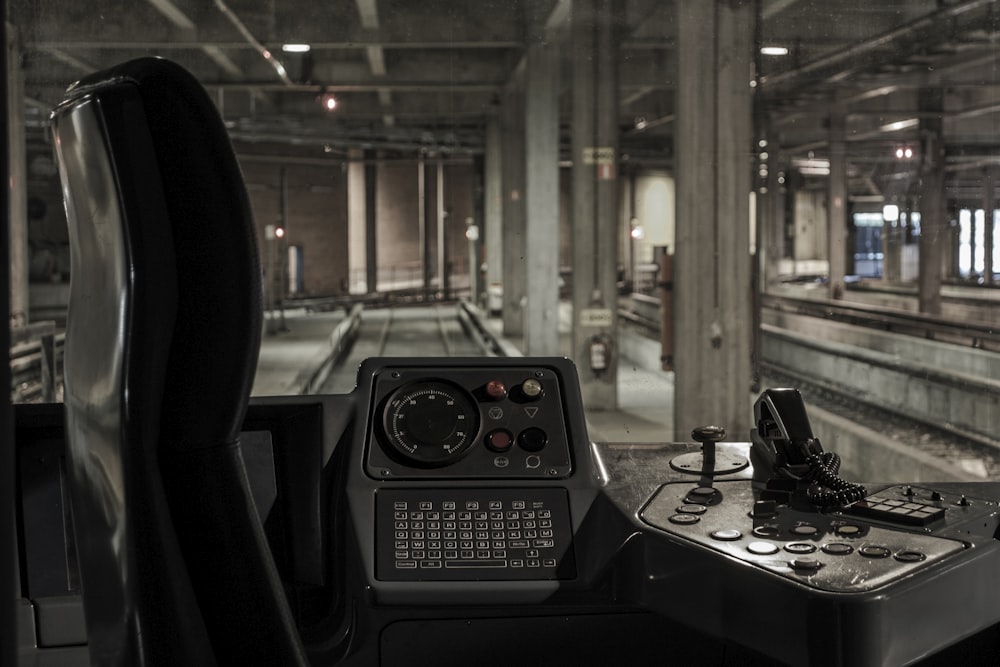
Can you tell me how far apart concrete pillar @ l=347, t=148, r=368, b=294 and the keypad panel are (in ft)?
60.9

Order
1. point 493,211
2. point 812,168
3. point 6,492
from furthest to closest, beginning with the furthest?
point 812,168 → point 493,211 → point 6,492

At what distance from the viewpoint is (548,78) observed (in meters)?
14.4

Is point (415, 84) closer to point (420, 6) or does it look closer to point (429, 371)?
point (420, 6)

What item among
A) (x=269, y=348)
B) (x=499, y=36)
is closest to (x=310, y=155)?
(x=269, y=348)

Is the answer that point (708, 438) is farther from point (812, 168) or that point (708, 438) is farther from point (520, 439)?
point (812, 168)

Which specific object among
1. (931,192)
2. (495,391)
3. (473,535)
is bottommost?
(473,535)

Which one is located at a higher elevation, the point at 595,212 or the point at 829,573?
the point at 595,212

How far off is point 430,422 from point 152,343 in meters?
1.17

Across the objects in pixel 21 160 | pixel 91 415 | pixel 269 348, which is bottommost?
pixel 269 348

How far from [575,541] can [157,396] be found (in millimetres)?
1133

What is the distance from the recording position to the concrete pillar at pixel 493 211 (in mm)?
19750

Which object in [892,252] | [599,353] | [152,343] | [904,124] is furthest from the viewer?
[892,252]

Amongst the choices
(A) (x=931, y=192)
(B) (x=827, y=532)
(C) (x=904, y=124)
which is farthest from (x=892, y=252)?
(B) (x=827, y=532)

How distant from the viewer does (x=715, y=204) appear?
8828 mm
